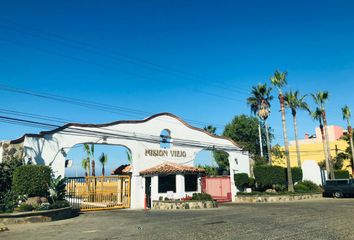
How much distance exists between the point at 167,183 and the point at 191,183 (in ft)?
7.28

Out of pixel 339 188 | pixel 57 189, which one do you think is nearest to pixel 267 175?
pixel 339 188

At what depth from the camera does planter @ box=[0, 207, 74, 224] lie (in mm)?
15304

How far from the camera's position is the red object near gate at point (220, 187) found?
1247 inches

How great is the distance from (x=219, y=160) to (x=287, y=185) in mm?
24633

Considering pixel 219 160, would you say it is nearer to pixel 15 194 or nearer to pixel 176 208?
pixel 176 208

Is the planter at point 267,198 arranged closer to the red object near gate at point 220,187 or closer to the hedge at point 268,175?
the red object near gate at point 220,187

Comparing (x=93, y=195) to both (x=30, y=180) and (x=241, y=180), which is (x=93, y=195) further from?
(x=241, y=180)

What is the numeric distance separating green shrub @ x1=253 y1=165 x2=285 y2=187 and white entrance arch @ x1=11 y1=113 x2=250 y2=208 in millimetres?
1395

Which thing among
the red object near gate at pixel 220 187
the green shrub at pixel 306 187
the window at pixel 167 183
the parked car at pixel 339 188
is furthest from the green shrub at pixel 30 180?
the parked car at pixel 339 188

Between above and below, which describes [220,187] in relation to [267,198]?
above

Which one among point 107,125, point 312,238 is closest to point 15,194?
point 107,125

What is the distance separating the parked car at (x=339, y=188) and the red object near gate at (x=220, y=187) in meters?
10.0

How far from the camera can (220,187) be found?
32.9 metres

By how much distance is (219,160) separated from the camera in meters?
57.7
